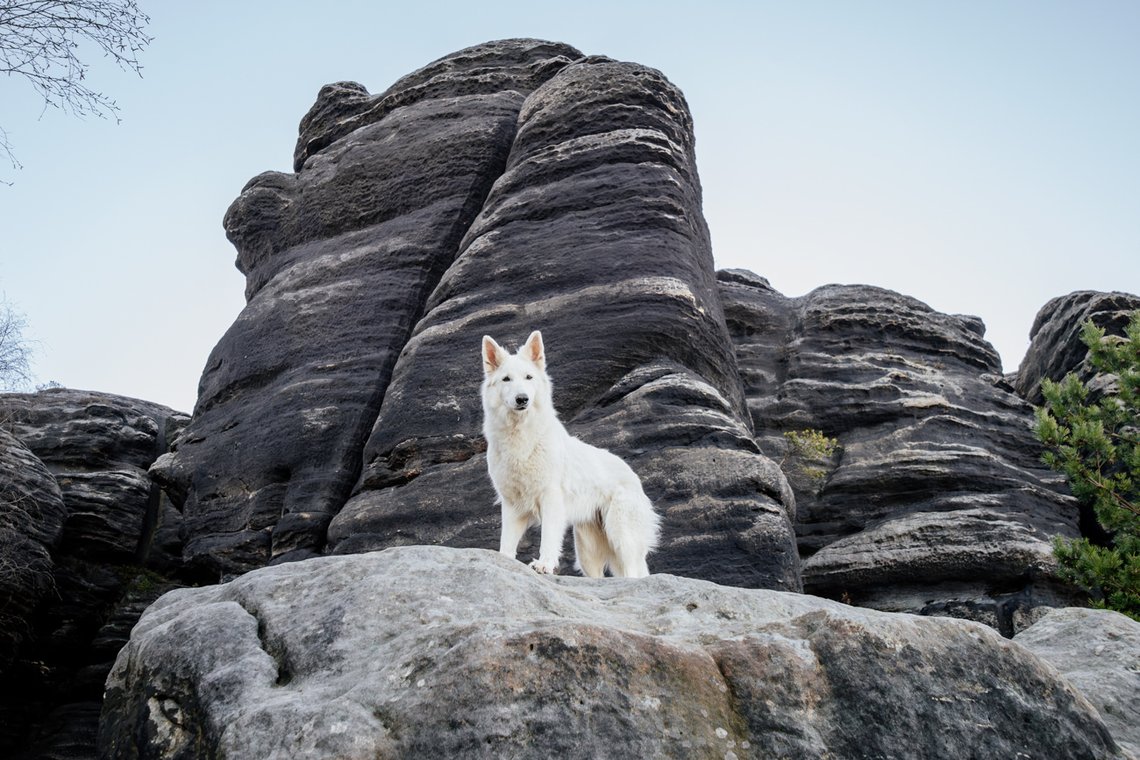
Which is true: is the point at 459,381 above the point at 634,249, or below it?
below

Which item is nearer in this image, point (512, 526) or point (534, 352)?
point (512, 526)

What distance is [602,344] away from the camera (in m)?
16.9

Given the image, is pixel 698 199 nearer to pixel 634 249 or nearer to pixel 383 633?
pixel 634 249

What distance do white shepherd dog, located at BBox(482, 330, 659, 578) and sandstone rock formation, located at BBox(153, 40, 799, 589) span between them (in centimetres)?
229

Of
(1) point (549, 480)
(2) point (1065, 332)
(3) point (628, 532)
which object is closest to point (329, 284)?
(1) point (549, 480)

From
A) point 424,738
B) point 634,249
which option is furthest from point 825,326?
point 424,738

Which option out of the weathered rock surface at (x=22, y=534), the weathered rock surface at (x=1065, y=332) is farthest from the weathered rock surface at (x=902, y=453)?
the weathered rock surface at (x=22, y=534)

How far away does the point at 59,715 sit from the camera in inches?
807

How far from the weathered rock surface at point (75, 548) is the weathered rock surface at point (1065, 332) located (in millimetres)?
22429

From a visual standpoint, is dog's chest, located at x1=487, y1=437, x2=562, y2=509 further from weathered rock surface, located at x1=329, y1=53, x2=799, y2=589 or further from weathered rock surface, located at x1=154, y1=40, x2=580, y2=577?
weathered rock surface, located at x1=154, y1=40, x2=580, y2=577

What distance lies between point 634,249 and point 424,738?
13.8m

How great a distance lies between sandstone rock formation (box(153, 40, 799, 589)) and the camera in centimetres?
1553

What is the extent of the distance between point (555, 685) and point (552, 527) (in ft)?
18.6

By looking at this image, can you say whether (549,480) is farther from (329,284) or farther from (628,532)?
(329,284)
